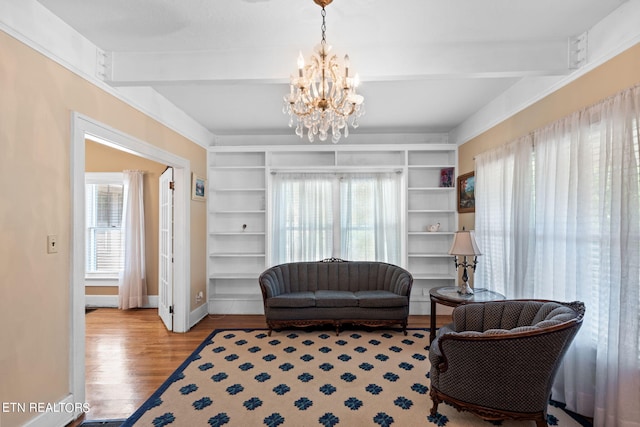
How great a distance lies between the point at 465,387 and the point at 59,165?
310 cm

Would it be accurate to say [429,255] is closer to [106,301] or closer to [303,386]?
[303,386]

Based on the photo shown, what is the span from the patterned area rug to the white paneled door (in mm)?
889

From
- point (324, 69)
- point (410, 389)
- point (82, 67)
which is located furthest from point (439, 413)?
point (82, 67)

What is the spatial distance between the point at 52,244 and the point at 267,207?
112 inches

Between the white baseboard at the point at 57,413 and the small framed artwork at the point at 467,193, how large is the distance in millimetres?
4399

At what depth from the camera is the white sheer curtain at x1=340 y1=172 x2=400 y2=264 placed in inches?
191

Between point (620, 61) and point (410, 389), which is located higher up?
point (620, 61)

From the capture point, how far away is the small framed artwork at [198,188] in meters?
4.32

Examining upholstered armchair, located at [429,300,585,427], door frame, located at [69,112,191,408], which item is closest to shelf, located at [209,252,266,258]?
door frame, located at [69,112,191,408]

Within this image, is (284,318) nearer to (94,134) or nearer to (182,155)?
(182,155)

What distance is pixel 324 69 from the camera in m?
2.15

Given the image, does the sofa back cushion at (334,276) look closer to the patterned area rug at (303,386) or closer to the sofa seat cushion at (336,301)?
the sofa seat cushion at (336,301)

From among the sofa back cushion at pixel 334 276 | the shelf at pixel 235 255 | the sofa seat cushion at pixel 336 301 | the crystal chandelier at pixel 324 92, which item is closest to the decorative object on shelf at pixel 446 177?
the sofa back cushion at pixel 334 276

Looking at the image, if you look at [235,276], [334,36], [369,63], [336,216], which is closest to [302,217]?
[336,216]
